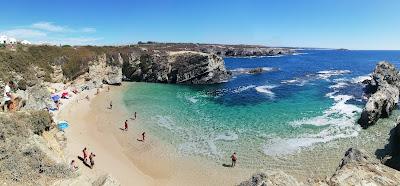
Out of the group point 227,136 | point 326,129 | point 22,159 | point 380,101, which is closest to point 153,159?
point 227,136

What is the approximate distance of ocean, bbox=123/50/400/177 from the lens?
34344 mm

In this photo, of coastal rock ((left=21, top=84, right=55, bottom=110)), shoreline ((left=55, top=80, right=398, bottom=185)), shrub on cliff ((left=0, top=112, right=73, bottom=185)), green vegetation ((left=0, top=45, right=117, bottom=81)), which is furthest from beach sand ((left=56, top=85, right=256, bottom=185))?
green vegetation ((left=0, top=45, right=117, bottom=81))

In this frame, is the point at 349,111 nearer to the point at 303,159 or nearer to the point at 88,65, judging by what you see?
the point at 303,159

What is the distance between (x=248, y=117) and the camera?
152ft

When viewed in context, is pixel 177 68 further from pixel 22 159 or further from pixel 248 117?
pixel 22 159

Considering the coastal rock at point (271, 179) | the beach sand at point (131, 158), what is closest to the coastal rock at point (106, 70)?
the beach sand at point (131, 158)

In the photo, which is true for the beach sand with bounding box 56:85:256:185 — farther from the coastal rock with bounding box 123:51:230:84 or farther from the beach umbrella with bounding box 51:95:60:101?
the coastal rock with bounding box 123:51:230:84

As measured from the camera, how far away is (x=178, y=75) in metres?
86.4

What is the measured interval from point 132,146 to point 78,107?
21.0m

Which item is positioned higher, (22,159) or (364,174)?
(364,174)

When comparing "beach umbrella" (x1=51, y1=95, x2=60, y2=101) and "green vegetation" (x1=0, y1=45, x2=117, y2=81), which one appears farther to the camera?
"beach umbrella" (x1=51, y1=95, x2=60, y2=101)

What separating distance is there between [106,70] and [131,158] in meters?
56.1

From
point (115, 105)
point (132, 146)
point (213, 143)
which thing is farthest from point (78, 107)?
point (213, 143)

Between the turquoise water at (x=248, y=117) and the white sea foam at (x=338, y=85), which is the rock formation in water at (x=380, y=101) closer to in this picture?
the turquoise water at (x=248, y=117)
